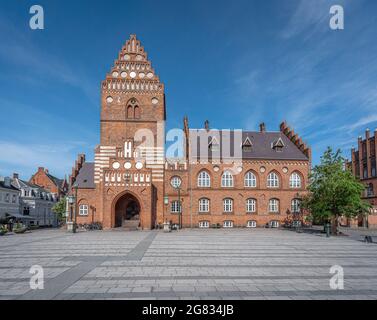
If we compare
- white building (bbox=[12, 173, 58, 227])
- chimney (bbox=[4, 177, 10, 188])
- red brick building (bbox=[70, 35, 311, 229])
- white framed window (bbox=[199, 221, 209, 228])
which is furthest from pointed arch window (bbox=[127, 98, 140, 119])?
white building (bbox=[12, 173, 58, 227])

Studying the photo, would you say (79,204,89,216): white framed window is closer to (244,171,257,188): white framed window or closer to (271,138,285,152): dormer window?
(244,171,257,188): white framed window

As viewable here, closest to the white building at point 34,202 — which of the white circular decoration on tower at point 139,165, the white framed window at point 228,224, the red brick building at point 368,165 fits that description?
the white circular decoration on tower at point 139,165

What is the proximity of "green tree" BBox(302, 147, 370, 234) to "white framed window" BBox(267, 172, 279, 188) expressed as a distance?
10.7 metres

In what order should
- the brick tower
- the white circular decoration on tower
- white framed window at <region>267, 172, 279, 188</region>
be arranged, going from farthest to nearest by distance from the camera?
white framed window at <region>267, 172, 279, 188</region>, the brick tower, the white circular decoration on tower

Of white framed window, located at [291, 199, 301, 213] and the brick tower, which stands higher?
the brick tower

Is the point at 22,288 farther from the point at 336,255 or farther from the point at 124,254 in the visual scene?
the point at 336,255

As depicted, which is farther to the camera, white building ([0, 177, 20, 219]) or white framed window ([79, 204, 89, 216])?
white building ([0, 177, 20, 219])

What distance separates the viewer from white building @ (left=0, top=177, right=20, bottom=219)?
4656 cm

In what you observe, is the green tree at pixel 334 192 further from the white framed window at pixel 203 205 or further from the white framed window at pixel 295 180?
the white framed window at pixel 203 205

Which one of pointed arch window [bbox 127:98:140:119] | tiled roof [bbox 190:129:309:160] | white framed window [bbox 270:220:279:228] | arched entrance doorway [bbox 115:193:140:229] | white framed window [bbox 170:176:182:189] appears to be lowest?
white framed window [bbox 270:220:279:228]

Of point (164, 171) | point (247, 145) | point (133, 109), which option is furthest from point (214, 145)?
point (133, 109)
